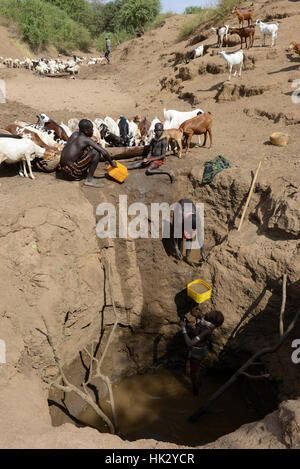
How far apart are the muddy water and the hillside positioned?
26 cm

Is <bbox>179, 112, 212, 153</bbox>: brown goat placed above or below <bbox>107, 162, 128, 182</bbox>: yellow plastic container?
above

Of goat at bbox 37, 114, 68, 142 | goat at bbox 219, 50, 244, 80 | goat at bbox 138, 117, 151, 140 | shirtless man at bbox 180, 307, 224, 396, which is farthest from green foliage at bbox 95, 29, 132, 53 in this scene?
shirtless man at bbox 180, 307, 224, 396

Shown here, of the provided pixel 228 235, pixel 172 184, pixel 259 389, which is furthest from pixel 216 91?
pixel 259 389

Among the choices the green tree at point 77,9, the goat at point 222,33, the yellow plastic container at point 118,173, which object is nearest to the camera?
the yellow plastic container at point 118,173

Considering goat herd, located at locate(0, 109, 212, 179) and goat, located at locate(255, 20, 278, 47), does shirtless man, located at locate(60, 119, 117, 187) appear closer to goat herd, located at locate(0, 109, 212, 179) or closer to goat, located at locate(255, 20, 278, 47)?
goat herd, located at locate(0, 109, 212, 179)

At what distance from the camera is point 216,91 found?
10.1 metres

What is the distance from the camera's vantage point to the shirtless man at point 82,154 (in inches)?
218

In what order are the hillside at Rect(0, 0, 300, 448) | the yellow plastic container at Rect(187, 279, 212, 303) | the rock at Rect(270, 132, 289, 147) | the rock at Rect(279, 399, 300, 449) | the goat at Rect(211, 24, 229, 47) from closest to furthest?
the rock at Rect(279, 399, 300, 449)
the hillside at Rect(0, 0, 300, 448)
the yellow plastic container at Rect(187, 279, 212, 303)
the rock at Rect(270, 132, 289, 147)
the goat at Rect(211, 24, 229, 47)

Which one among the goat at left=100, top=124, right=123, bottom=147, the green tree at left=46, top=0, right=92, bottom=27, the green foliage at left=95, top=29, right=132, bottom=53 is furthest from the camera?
the green tree at left=46, top=0, right=92, bottom=27

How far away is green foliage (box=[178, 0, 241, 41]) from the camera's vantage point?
14484mm

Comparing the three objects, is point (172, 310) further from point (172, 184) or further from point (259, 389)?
point (172, 184)

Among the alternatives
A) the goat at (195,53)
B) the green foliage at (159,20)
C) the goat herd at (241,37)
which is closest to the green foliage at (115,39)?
the green foliage at (159,20)

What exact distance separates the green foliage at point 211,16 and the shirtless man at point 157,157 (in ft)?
39.7

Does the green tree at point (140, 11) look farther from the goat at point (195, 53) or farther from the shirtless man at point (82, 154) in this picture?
the shirtless man at point (82, 154)
